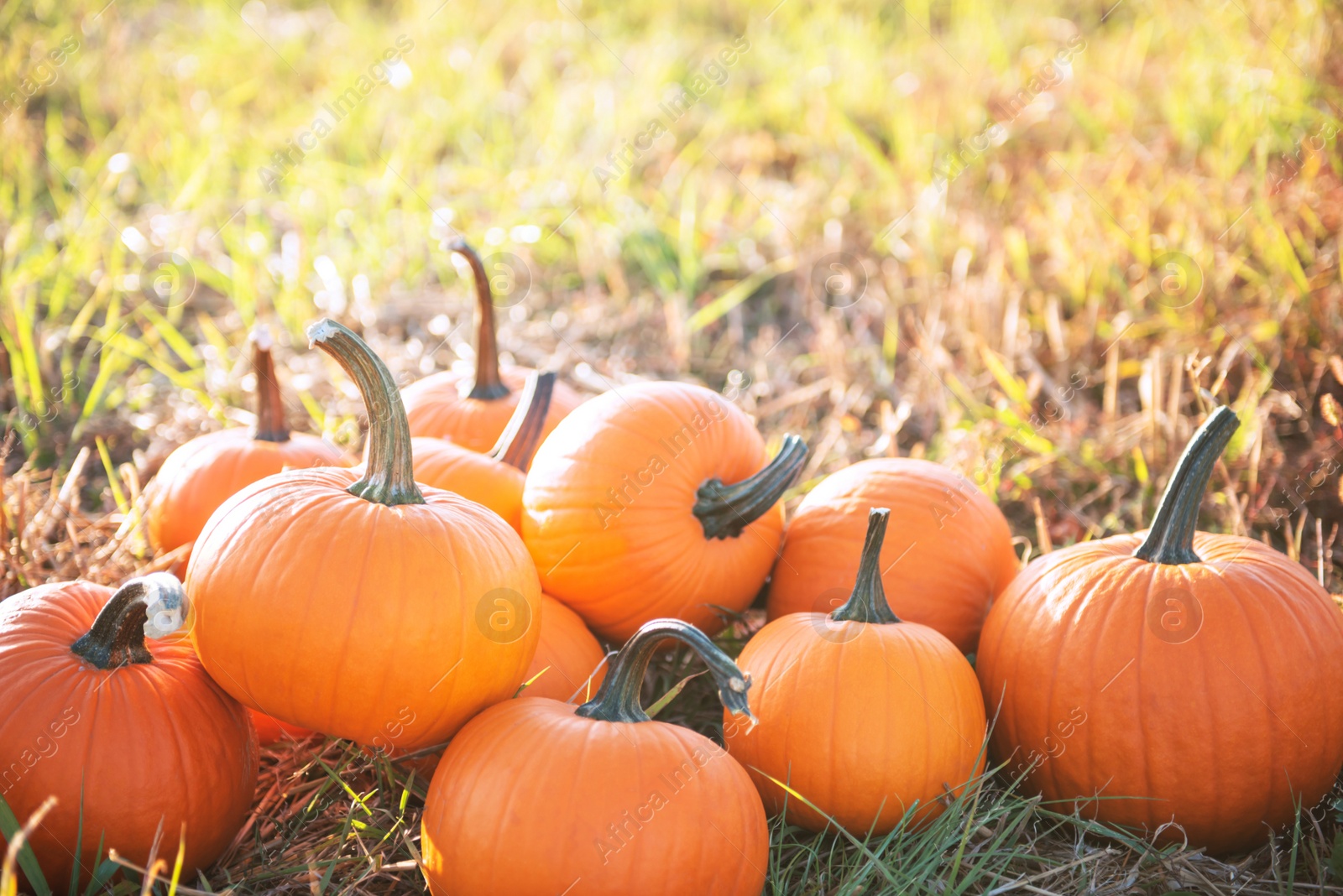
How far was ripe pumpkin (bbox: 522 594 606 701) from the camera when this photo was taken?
212 cm

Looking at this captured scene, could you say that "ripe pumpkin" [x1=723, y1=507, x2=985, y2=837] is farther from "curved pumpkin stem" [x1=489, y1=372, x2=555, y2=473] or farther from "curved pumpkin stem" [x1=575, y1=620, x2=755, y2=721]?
"curved pumpkin stem" [x1=489, y1=372, x2=555, y2=473]

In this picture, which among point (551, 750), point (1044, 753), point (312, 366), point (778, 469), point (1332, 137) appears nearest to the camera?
point (551, 750)

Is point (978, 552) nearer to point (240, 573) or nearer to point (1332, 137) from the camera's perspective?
point (240, 573)

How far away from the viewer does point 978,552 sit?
7.79 ft

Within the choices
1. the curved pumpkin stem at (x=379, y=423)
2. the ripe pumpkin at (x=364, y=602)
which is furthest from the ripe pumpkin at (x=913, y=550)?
the curved pumpkin stem at (x=379, y=423)

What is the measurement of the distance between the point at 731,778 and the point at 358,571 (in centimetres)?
78

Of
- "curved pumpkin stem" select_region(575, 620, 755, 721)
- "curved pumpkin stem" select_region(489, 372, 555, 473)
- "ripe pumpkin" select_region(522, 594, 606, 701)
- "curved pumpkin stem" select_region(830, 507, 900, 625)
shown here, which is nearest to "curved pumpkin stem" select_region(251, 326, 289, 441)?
"curved pumpkin stem" select_region(489, 372, 555, 473)

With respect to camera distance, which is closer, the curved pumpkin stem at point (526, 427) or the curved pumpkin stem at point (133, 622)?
the curved pumpkin stem at point (133, 622)

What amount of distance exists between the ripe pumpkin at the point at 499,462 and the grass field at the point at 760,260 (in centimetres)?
62

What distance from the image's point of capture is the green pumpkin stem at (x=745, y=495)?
2.27 m

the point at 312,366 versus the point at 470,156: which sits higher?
the point at 470,156

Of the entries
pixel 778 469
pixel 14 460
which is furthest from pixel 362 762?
pixel 14 460

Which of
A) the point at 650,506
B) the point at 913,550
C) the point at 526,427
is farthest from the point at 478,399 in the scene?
the point at 913,550

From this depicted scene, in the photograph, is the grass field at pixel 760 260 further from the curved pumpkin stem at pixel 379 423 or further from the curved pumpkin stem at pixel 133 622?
the curved pumpkin stem at pixel 379 423
